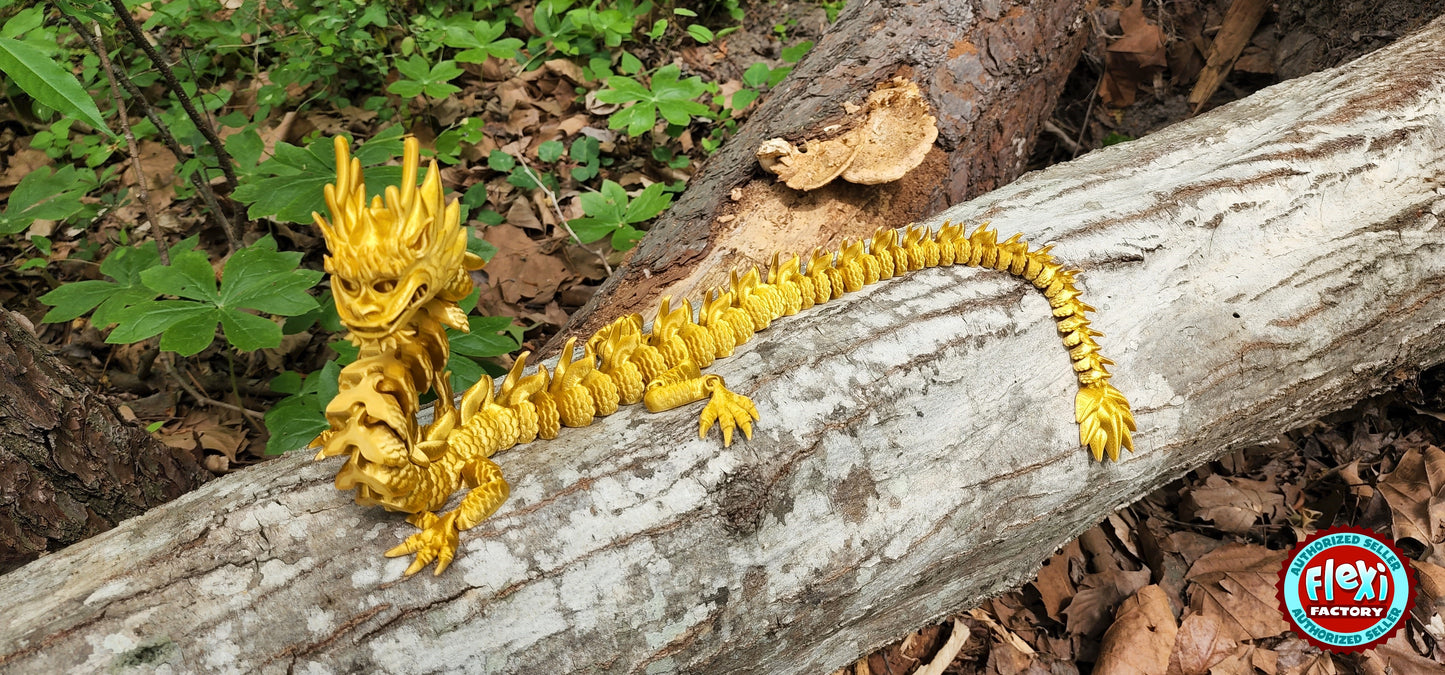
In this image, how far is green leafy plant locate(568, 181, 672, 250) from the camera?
321 cm

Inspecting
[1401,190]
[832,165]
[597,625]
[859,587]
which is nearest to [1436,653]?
[1401,190]

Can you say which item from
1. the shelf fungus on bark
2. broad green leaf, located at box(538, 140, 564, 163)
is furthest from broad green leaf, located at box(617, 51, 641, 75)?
the shelf fungus on bark

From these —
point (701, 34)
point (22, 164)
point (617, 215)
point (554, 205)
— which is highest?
point (701, 34)

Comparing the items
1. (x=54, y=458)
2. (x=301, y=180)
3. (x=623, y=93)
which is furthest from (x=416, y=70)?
(x=54, y=458)

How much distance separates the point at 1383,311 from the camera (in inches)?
95.7

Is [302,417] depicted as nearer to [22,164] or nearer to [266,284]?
[266,284]

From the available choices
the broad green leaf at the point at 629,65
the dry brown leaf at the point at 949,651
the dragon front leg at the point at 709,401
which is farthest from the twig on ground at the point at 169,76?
the dry brown leaf at the point at 949,651

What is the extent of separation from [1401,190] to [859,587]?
2221 mm

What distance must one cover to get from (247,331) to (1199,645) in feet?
10.1

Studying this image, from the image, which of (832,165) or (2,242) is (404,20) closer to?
(2,242)

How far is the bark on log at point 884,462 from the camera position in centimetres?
145

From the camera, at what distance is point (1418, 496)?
2.91m

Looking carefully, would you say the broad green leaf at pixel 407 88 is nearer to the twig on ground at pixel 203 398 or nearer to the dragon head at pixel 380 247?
the twig on ground at pixel 203 398

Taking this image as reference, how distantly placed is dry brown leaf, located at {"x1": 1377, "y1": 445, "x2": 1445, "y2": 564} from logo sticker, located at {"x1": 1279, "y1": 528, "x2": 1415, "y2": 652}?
0.11m
